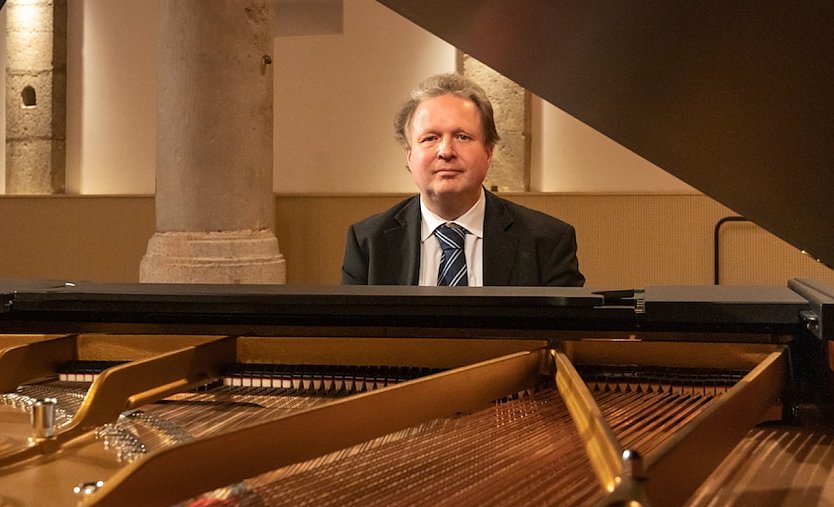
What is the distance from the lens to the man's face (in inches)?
114

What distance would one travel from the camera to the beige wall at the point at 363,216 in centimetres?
675

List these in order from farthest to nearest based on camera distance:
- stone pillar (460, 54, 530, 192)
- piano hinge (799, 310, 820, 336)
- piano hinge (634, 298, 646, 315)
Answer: stone pillar (460, 54, 530, 192) → piano hinge (634, 298, 646, 315) → piano hinge (799, 310, 820, 336)

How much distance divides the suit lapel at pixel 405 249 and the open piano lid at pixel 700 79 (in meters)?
1.60

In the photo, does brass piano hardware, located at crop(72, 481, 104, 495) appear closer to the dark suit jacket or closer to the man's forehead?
the dark suit jacket

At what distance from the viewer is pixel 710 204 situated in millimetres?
6680

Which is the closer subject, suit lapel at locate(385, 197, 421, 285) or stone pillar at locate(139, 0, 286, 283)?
suit lapel at locate(385, 197, 421, 285)

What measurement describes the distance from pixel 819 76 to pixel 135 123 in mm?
7715

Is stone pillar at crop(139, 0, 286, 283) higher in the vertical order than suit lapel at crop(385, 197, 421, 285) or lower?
higher

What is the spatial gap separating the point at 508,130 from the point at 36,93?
13.5 ft

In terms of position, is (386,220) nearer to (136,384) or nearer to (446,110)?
(446,110)

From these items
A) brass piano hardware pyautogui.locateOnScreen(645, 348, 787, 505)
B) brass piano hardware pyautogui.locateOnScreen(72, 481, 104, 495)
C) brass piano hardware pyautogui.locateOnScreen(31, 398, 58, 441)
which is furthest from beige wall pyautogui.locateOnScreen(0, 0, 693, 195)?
brass piano hardware pyautogui.locateOnScreen(72, 481, 104, 495)

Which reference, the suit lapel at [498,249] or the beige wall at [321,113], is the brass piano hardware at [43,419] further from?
the beige wall at [321,113]

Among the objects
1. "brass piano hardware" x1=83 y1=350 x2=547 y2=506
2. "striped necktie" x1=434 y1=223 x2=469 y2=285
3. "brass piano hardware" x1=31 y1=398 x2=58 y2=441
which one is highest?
"striped necktie" x1=434 y1=223 x2=469 y2=285

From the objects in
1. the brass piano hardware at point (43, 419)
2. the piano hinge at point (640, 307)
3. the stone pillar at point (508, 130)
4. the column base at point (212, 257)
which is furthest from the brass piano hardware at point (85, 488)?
the stone pillar at point (508, 130)
